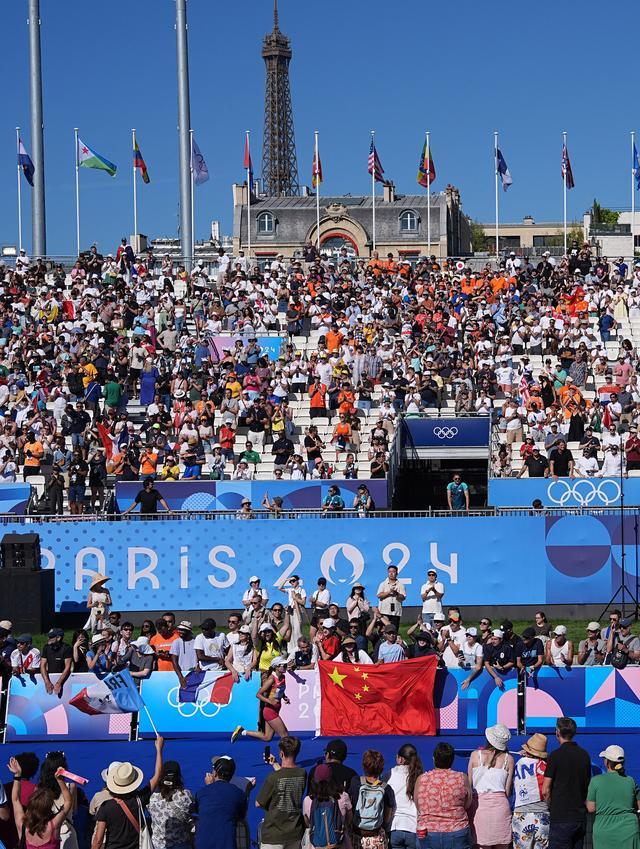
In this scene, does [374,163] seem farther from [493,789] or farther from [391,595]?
[493,789]

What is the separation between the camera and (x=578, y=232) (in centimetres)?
11788

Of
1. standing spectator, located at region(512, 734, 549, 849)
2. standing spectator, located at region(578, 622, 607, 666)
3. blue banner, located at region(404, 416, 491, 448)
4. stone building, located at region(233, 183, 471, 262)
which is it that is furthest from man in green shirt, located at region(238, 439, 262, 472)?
stone building, located at region(233, 183, 471, 262)

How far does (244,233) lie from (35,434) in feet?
240

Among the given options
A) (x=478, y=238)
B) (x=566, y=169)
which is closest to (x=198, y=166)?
(x=566, y=169)

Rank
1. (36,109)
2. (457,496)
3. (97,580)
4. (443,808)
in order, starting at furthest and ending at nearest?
(36,109) → (457,496) → (97,580) → (443,808)

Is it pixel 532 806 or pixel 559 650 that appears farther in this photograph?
pixel 559 650

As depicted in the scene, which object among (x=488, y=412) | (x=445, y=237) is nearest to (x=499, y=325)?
(x=488, y=412)

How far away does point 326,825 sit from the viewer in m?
9.85

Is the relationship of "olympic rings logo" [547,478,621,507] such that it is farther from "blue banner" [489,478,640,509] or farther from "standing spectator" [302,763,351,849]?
"standing spectator" [302,763,351,849]

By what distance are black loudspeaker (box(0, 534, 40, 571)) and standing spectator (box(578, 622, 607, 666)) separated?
10313mm

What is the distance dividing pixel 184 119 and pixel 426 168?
451 inches

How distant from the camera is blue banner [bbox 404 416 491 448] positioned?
3019 centimetres

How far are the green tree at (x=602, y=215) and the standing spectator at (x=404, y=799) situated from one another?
113097mm

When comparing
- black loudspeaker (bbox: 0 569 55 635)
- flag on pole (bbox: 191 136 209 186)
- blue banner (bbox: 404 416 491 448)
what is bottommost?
black loudspeaker (bbox: 0 569 55 635)
